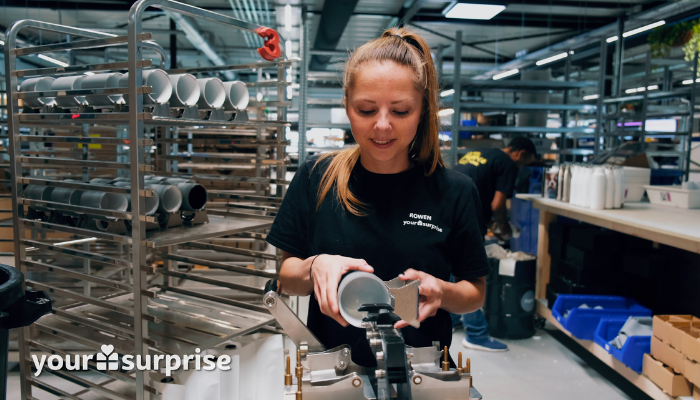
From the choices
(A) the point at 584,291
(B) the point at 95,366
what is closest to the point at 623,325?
(A) the point at 584,291

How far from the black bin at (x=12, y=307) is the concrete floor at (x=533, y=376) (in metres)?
1.63

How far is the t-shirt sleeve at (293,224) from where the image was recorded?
121 centimetres

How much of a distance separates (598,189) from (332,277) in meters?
2.93

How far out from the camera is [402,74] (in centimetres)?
104

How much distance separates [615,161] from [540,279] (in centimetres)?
156

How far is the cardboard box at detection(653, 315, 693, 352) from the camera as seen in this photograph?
7.58 ft

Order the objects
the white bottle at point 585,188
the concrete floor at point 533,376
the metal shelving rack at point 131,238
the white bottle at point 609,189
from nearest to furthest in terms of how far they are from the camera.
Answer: the metal shelving rack at point 131,238, the concrete floor at point 533,376, the white bottle at point 609,189, the white bottle at point 585,188

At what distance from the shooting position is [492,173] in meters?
3.94

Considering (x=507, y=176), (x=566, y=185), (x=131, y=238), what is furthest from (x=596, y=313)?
(x=131, y=238)

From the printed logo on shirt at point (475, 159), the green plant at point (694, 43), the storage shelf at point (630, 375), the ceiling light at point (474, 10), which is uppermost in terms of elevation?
the ceiling light at point (474, 10)

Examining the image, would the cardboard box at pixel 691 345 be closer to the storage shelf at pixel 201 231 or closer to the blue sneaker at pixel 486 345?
the blue sneaker at pixel 486 345

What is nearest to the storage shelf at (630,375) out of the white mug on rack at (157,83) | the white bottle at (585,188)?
the white bottle at (585,188)

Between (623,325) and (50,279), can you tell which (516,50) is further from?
(50,279)

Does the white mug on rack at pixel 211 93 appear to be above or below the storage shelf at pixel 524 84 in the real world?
below
